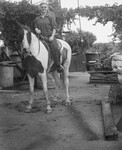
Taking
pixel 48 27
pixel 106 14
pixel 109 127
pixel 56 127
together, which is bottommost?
pixel 56 127

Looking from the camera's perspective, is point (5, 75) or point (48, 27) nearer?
point (48, 27)

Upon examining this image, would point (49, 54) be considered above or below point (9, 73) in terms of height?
above

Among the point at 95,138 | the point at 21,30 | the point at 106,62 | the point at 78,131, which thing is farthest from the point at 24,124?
the point at 106,62

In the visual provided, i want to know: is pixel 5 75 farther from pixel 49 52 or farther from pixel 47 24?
pixel 47 24

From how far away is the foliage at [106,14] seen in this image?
6125 millimetres

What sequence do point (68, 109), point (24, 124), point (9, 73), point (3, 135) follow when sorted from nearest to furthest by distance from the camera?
point (3, 135) < point (24, 124) < point (68, 109) < point (9, 73)

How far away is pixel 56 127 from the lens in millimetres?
5199

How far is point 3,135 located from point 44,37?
126 inches

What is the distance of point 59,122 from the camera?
5578 millimetres

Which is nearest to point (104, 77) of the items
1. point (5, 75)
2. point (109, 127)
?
point (5, 75)

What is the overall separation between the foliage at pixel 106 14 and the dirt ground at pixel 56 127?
2.01 metres

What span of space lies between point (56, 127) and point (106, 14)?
299 centimetres

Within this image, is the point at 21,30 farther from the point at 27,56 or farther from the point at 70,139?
the point at 70,139

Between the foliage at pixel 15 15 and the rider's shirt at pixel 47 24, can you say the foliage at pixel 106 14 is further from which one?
the foliage at pixel 15 15
